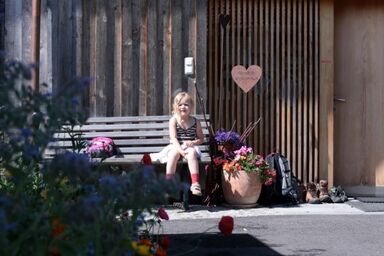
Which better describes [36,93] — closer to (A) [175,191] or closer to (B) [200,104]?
(A) [175,191]

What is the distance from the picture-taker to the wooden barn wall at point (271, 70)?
855 cm

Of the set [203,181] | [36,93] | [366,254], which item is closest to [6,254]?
[36,93]

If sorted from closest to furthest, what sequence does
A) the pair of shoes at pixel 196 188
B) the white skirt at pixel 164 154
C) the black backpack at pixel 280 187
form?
the pair of shoes at pixel 196 188 → the white skirt at pixel 164 154 → the black backpack at pixel 280 187

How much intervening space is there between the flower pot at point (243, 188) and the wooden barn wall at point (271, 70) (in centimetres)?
78

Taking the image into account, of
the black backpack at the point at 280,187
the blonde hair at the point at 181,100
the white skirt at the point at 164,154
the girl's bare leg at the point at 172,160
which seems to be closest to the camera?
the girl's bare leg at the point at 172,160

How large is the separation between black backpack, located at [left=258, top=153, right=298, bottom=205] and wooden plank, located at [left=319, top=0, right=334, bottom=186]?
521 millimetres

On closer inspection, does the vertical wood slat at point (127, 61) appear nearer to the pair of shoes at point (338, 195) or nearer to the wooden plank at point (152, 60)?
the wooden plank at point (152, 60)

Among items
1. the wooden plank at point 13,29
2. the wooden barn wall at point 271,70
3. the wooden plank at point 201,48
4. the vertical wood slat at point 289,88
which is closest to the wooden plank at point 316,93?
the wooden barn wall at point 271,70

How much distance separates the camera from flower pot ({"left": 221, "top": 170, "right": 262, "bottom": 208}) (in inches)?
310

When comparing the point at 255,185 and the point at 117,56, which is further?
the point at 117,56

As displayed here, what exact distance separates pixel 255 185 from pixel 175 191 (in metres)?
5.80

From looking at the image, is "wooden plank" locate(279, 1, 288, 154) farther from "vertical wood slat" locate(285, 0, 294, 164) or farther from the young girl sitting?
the young girl sitting

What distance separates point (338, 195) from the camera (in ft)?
27.5

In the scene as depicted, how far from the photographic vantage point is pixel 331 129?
8.52 metres
